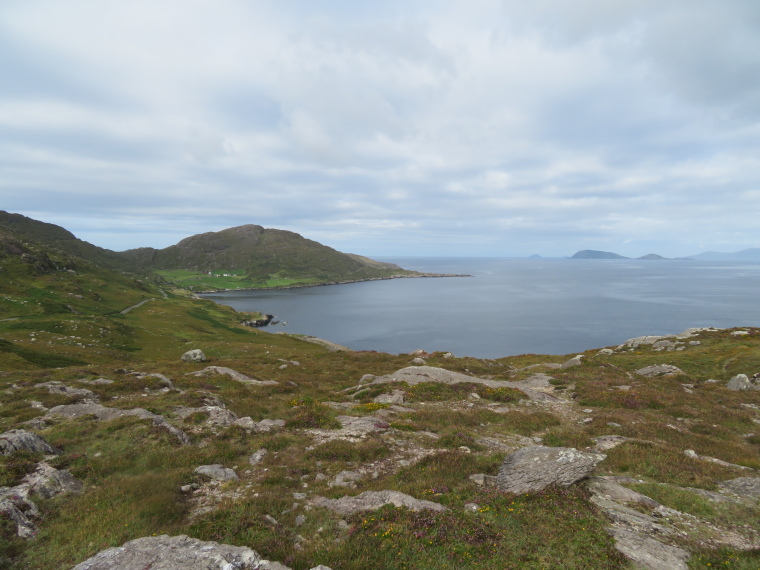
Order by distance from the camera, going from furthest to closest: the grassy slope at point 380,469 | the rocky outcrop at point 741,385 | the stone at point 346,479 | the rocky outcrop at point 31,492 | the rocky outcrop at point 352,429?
the rocky outcrop at point 741,385 < the rocky outcrop at point 352,429 < the stone at point 346,479 < the rocky outcrop at point 31,492 < the grassy slope at point 380,469

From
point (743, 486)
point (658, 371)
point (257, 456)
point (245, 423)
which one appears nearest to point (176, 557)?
point (257, 456)

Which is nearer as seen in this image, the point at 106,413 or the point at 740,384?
the point at 106,413

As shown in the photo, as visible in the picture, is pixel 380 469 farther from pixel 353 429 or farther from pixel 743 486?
pixel 743 486

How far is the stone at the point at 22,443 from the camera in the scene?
1314 cm

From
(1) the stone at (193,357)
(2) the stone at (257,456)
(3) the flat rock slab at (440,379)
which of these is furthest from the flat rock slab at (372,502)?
(1) the stone at (193,357)

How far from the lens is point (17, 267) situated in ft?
398

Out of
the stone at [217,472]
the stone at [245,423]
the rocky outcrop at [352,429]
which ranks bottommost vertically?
the rocky outcrop at [352,429]

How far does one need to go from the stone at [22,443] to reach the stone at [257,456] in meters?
8.09

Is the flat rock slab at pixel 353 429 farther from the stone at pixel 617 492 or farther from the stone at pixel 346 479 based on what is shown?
the stone at pixel 617 492

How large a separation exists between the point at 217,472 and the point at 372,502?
716cm

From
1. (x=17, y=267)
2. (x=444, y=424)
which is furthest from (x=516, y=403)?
(x=17, y=267)

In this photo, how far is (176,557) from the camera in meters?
8.53

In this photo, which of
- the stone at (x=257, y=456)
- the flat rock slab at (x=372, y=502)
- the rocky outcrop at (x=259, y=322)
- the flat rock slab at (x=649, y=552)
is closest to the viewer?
the flat rock slab at (x=649, y=552)

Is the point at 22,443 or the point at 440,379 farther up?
the point at 22,443
